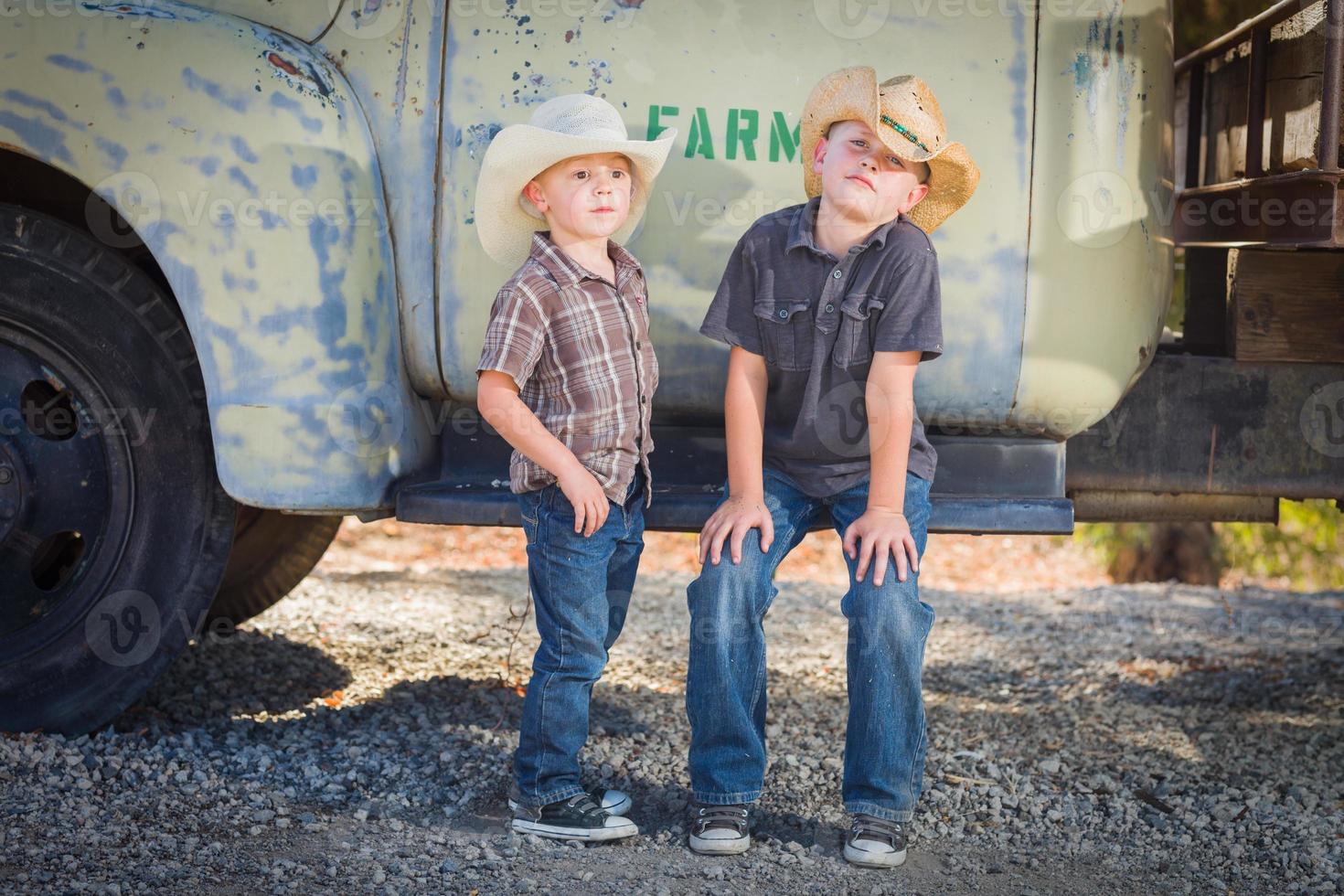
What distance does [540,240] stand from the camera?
2625mm

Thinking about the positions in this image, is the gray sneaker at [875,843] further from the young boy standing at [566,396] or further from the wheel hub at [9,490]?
the wheel hub at [9,490]

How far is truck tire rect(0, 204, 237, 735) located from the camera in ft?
9.52

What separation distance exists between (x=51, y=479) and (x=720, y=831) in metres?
1.61

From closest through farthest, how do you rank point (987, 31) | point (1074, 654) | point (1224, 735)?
point (987, 31)
point (1224, 735)
point (1074, 654)

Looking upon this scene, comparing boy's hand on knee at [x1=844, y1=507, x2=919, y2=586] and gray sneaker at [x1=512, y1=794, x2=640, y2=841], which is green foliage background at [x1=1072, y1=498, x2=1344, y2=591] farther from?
gray sneaker at [x1=512, y1=794, x2=640, y2=841]

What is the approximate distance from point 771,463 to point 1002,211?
2.32ft

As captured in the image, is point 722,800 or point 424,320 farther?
point 424,320

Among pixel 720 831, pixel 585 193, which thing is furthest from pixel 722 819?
pixel 585 193

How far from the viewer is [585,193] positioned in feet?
8.47

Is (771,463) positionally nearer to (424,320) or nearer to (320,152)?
(424,320)

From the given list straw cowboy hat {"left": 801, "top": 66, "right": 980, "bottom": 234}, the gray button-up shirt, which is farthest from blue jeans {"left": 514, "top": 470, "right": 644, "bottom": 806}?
→ straw cowboy hat {"left": 801, "top": 66, "right": 980, "bottom": 234}

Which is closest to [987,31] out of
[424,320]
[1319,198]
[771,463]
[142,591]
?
[1319,198]

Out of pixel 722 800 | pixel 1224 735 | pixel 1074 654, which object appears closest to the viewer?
pixel 722 800

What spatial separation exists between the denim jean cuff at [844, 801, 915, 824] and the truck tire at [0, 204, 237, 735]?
145cm
